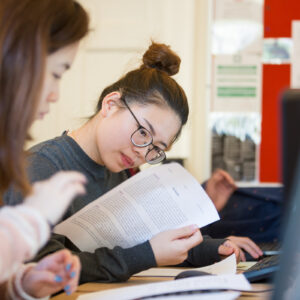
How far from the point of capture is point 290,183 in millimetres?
539

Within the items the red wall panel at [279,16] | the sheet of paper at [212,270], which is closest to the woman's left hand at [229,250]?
the sheet of paper at [212,270]

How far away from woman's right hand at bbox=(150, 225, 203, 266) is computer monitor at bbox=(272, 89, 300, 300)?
0.48m

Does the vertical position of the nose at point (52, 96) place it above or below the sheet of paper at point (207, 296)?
above

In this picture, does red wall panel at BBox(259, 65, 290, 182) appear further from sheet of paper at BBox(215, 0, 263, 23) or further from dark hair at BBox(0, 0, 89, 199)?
dark hair at BBox(0, 0, 89, 199)

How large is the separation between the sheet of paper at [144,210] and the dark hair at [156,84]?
258 millimetres

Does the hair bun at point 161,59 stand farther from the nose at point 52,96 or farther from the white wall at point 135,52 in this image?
the white wall at point 135,52

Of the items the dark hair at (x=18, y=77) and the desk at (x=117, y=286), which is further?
the desk at (x=117, y=286)

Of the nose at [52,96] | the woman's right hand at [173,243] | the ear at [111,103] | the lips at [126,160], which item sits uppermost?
the nose at [52,96]

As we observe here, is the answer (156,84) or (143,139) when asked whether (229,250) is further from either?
(156,84)

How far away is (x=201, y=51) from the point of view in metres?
2.80

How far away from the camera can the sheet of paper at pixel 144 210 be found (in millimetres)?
1068

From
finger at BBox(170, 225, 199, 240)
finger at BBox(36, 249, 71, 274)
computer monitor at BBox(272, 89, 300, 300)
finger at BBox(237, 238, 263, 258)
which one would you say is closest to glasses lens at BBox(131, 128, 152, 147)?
finger at BBox(170, 225, 199, 240)

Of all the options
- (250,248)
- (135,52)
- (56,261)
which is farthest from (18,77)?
(135,52)

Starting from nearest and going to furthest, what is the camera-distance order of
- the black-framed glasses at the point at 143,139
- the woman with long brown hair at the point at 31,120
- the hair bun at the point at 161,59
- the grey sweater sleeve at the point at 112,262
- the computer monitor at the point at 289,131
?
the computer monitor at the point at 289,131, the woman with long brown hair at the point at 31,120, the grey sweater sleeve at the point at 112,262, the black-framed glasses at the point at 143,139, the hair bun at the point at 161,59
